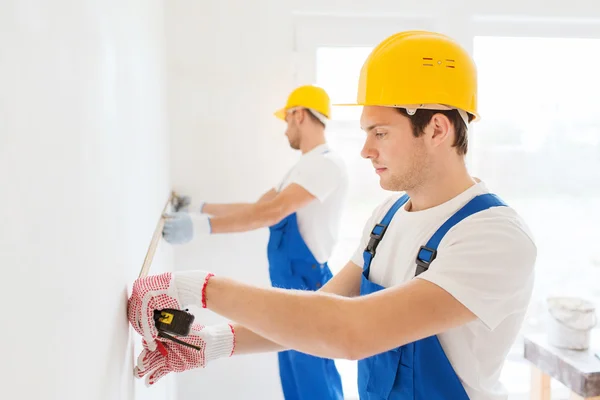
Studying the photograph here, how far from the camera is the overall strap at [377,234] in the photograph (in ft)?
4.67

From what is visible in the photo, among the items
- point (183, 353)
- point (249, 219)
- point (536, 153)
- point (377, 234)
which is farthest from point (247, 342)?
point (536, 153)

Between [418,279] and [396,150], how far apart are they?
34cm

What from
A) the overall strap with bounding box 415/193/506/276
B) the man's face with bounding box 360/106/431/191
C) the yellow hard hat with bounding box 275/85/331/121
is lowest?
the overall strap with bounding box 415/193/506/276

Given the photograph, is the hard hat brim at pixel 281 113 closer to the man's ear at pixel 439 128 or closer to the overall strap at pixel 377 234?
the overall strap at pixel 377 234

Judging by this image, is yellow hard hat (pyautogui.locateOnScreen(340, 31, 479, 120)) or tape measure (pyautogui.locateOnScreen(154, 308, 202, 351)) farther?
yellow hard hat (pyautogui.locateOnScreen(340, 31, 479, 120))

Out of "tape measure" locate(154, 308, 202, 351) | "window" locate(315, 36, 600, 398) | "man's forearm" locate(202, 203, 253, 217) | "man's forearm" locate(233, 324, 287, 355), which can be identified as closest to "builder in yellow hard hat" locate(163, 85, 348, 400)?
"man's forearm" locate(202, 203, 253, 217)

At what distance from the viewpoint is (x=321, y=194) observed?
250 centimetres

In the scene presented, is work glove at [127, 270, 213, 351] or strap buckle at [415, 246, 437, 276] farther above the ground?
strap buckle at [415, 246, 437, 276]

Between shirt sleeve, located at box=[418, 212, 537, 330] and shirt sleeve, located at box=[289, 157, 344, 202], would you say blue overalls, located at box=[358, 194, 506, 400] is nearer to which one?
shirt sleeve, located at box=[418, 212, 537, 330]

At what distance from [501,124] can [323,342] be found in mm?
2638

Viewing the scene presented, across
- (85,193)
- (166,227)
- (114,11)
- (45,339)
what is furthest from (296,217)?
(45,339)

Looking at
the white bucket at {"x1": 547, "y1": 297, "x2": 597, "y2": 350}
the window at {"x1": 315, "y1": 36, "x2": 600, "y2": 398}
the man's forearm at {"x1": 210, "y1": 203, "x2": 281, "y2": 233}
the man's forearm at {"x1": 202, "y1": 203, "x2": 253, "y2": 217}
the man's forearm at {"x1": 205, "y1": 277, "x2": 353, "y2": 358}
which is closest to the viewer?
the man's forearm at {"x1": 205, "y1": 277, "x2": 353, "y2": 358}

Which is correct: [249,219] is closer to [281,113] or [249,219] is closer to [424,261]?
[281,113]

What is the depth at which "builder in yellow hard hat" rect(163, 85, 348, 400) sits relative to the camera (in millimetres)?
2432
